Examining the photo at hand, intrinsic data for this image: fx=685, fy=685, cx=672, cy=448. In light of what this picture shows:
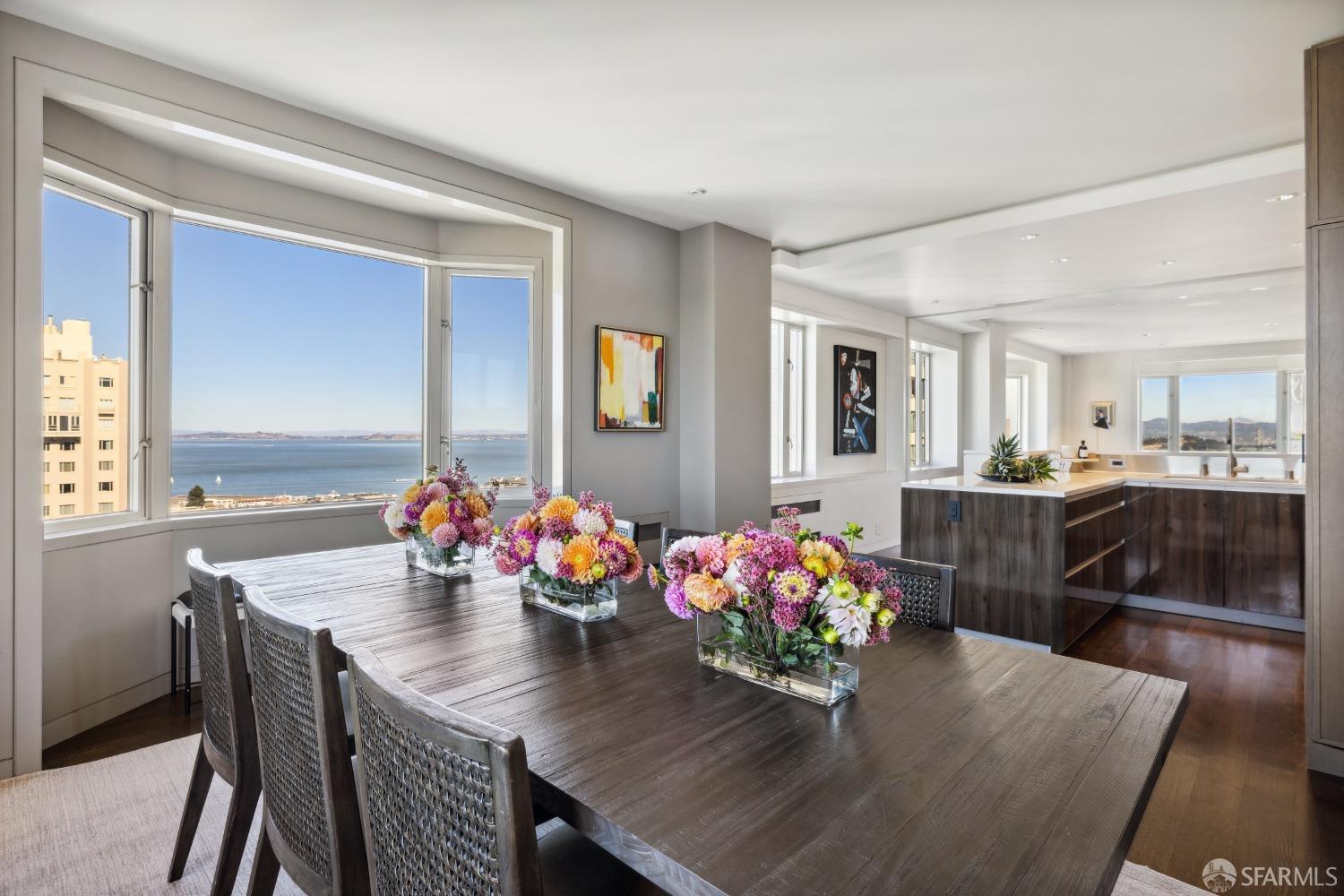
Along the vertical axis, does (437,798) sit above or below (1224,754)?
above

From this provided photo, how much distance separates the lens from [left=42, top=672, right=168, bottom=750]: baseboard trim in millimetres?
2699

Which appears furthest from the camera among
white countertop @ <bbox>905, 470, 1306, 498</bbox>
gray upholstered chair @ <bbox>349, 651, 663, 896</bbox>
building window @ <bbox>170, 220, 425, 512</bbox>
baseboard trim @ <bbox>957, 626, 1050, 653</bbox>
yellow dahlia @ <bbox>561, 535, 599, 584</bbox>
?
white countertop @ <bbox>905, 470, 1306, 498</bbox>

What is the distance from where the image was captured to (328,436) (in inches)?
155

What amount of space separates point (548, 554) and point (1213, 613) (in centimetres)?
484

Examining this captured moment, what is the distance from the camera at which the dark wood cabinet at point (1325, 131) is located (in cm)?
A: 233

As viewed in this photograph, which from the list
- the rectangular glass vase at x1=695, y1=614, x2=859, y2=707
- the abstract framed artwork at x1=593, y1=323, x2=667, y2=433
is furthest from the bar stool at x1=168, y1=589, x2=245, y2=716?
the rectangular glass vase at x1=695, y1=614, x2=859, y2=707

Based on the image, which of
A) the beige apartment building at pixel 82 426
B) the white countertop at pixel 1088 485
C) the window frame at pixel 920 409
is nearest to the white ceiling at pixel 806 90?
the beige apartment building at pixel 82 426

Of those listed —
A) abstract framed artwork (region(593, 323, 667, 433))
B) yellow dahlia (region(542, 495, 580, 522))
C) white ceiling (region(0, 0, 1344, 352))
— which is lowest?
yellow dahlia (region(542, 495, 580, 522))

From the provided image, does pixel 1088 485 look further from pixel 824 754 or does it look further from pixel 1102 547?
pixel 824 754

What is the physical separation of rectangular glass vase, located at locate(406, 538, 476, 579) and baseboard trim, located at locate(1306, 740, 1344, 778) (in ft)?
10.1

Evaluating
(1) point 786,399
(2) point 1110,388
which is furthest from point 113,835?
(2) point 1110,388

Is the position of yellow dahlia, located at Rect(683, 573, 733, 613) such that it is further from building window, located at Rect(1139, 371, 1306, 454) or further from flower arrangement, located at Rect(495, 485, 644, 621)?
building window, located at Rect(1139, 371, 1306, 454)

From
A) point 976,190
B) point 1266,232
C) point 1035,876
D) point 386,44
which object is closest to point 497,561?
point 1035,876

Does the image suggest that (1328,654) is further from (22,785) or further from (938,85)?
(22,785)
